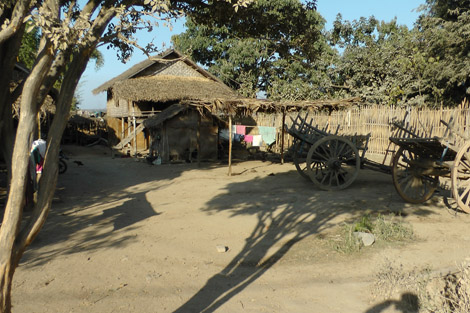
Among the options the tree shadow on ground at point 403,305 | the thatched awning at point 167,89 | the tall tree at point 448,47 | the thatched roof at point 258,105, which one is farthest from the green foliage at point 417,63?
the tree shadow on ground at point 403,305

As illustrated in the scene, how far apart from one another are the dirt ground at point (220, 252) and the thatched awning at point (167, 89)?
437 inches

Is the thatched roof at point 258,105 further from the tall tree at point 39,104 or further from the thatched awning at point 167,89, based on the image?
the tall tree at point 39,104

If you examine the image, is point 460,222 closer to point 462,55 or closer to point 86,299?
point 86,299

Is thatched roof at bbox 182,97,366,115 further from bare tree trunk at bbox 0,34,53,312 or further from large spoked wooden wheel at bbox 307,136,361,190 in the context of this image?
bare tree trunk at bbox 0,34,53,312

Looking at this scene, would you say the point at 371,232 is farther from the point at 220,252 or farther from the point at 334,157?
the point at 334,157

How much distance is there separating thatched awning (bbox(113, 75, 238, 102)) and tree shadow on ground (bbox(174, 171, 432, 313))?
10825 mm

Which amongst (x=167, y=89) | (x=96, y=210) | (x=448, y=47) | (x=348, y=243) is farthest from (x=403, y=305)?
(x=167, y=89)

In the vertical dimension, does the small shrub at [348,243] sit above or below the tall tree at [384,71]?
below

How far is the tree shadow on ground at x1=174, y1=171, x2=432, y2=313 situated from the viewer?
4.39m

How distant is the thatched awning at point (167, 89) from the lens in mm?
20203

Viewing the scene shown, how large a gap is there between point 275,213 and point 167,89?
15.3 m

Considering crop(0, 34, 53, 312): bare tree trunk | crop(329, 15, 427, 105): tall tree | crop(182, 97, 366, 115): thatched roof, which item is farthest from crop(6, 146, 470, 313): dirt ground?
crop(329, 15, 427, 105): tall tree

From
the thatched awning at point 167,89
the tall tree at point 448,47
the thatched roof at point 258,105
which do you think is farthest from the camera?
the thatched awning at point 167,89

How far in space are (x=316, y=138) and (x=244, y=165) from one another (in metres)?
5.43
